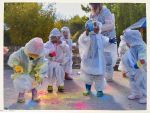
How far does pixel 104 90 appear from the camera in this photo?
313cm

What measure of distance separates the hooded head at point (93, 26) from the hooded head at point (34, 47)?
0.34 meters

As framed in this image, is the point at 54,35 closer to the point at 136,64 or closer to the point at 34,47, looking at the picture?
the point at 34,47

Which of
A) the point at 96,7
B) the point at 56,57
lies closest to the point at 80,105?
the point at 56,57

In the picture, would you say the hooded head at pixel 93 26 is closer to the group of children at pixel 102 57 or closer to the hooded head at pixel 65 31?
the group of children at pixel 102 57

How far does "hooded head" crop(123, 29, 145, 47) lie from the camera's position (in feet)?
10.2

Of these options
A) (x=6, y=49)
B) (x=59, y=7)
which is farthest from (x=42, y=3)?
(x=6, y=49)

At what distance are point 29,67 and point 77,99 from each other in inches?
15.4

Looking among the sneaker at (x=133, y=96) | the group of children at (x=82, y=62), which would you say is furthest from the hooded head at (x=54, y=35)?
the sneaker at (x=133, y=96)

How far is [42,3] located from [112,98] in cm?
79

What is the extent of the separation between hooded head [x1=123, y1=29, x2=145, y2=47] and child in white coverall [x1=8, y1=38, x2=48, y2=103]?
1.87 feet

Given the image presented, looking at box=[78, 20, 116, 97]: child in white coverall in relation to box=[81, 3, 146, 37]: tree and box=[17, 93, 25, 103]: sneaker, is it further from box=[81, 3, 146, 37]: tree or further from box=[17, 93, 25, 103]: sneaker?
box=[17, 93, 25, 103]: sneaker

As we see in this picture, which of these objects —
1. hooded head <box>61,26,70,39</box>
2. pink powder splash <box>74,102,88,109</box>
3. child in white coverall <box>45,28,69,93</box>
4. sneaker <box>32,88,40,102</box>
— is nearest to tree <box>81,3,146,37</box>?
hooded head <box>61,26,70,39</box>

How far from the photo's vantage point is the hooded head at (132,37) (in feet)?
10.2

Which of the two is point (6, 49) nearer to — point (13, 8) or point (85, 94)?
point (13, 8)
